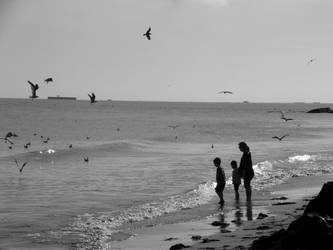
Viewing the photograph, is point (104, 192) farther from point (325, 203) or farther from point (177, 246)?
point (325, 203)

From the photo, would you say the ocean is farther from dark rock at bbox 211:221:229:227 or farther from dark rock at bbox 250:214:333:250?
dark rock at bbox 250:214:333:250

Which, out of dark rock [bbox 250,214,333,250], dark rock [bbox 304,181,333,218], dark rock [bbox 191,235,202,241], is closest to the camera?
dark rock [bbox 250,214,333,250]

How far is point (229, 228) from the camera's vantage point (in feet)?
44.9

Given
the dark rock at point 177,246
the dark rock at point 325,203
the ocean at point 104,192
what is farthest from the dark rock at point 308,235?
the ocean at point 104,192

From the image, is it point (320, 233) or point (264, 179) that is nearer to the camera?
point (320, 233)

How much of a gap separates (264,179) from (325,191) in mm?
14214

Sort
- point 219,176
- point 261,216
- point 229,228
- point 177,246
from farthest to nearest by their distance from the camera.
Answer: point 219,176
point 261,216
point 229,228
point 177,246

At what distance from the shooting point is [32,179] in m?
26.1

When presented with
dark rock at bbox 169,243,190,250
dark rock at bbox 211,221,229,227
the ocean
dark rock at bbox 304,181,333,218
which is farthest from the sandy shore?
dark rock at bbox 304,181,333,218

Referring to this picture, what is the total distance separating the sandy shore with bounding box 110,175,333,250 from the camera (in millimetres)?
11906

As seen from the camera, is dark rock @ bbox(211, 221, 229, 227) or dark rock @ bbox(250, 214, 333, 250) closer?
dark rock @ bbox(250, 214, 333, 250)

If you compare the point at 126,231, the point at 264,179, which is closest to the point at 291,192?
the point at 264,179

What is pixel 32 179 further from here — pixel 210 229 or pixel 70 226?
pixel 210 229

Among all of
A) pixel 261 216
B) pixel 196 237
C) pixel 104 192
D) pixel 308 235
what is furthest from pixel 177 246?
pixel 104 192
